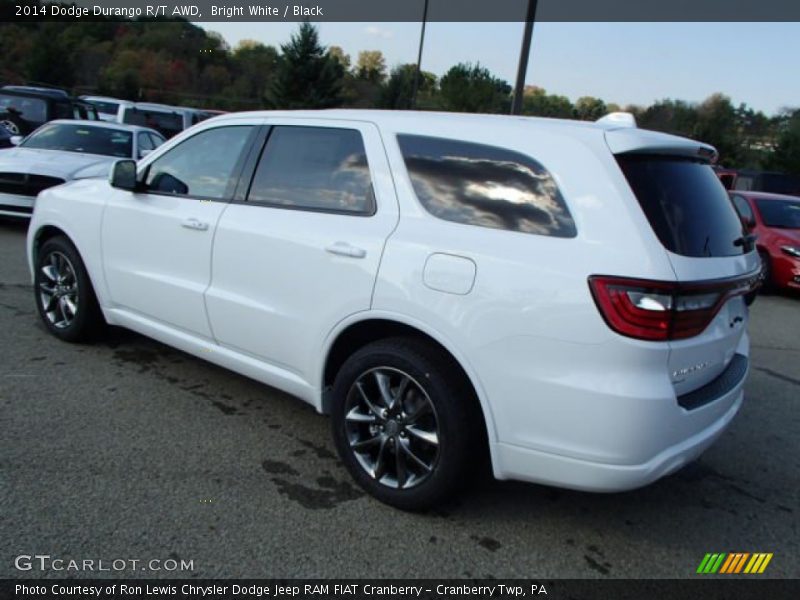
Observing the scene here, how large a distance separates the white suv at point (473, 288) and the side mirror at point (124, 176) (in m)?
0.46

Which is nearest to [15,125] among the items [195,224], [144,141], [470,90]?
[144,141]

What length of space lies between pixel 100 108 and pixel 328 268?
86.5 feet

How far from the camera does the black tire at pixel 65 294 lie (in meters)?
4.57

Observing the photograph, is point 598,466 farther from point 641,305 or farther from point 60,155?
point 60,155

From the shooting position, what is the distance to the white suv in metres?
2.45

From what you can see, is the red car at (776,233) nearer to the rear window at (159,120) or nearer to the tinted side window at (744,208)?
the tinted side window at (744,208)

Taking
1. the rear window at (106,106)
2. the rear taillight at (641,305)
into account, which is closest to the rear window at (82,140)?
the rear taillight at (641,305)

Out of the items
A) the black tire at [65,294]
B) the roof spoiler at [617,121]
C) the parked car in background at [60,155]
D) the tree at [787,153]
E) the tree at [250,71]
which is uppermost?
the tree at [250,71]

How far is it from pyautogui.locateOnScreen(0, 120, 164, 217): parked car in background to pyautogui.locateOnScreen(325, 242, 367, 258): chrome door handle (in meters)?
6.61

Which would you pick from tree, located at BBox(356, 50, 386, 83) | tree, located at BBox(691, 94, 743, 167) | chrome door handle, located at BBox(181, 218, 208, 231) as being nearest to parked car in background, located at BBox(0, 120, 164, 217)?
chrome door handle, located at BBox(181, 218, 208, 231)

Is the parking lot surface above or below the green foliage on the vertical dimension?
below

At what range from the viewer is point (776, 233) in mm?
10062

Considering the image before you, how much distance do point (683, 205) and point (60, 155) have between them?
8.98 m

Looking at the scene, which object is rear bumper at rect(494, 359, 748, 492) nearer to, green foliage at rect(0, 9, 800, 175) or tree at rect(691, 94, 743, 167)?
green foliage at rect(0, 9, 800, 175)
